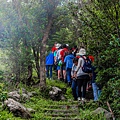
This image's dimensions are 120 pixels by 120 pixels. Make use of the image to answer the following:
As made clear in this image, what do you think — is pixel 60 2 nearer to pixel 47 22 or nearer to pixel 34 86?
pixel 47 22

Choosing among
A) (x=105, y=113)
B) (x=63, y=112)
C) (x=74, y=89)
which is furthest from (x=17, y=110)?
(x=74, y=89)

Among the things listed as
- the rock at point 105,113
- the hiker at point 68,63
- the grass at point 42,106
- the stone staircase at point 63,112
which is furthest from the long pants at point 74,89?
the rock at point 105,113

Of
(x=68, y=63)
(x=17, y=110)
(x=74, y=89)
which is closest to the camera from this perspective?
(x=17, y=110)

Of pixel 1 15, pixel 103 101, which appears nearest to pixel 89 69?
pixel 103 101

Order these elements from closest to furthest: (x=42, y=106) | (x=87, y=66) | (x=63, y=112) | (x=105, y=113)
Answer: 1. (x=105, y=113)
2. (x=63, y=112)
3. (x=42, y=106)
4. (x=87, y=66)

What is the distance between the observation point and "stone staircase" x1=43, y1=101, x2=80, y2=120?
796 cm

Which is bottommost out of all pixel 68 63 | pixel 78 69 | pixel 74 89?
pixel 74 89

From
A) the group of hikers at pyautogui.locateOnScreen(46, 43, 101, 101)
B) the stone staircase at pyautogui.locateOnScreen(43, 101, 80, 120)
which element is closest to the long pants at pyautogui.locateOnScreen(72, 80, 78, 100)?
the group of hikers at pyautogui.locateOnScreen(46, 43, 101, 101)

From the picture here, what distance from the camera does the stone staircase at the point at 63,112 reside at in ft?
26.1

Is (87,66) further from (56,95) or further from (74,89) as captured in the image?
(56,95)

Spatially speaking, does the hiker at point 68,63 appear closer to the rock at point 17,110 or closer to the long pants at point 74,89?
the long pants at point 74,89

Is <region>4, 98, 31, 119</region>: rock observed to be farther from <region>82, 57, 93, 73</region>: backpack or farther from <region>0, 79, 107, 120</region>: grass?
<region>82, 57, 93, 73</region>: backpack

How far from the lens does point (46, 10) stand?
12.5 metres

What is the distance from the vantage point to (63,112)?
859 centimetres
